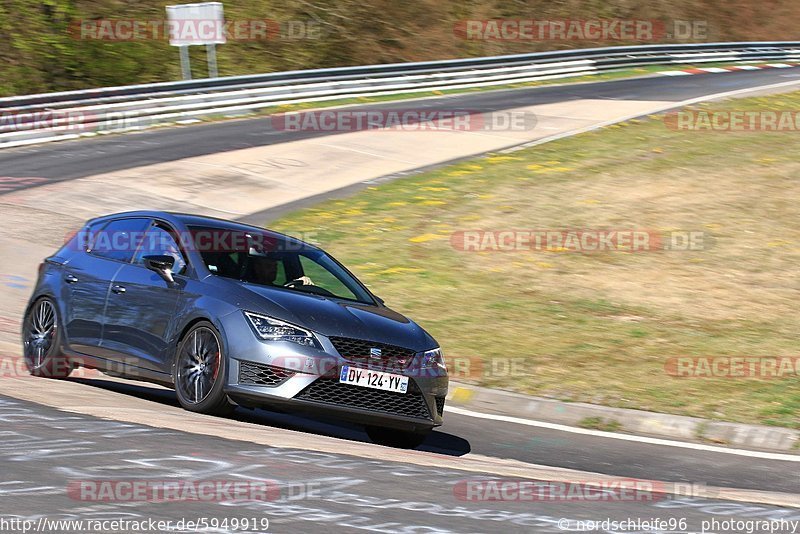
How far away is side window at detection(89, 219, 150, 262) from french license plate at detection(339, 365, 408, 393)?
241cm

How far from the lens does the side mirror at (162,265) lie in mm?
8953

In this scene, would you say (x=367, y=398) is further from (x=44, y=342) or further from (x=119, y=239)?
(x=44, y=342)

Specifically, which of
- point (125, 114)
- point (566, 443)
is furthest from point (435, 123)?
point (566, 443)

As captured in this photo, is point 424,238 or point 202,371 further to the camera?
point 424,238

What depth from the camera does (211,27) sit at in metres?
31.0

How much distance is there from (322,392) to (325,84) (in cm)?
2457

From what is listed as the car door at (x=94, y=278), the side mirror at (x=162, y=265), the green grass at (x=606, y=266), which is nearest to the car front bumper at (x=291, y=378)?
the side mirror at (x=162, y=265)

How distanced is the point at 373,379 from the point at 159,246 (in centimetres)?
228

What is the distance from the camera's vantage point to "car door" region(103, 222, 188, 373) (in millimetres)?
8805

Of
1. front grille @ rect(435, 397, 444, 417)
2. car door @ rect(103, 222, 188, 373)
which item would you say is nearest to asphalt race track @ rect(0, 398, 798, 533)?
car door @ rect(103, 222, 188, 373)

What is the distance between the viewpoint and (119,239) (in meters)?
9.84
